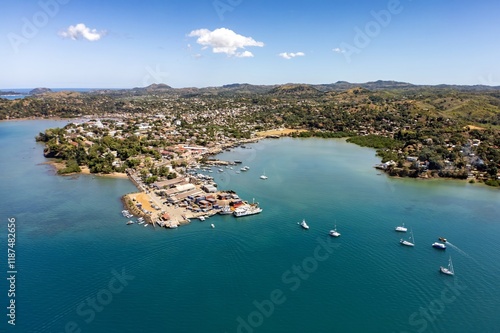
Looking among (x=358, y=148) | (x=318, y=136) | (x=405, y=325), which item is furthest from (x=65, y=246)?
(x=318, y=136)

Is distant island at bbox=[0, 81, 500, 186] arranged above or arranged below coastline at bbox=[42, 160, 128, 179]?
above

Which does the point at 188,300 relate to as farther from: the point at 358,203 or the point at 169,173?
the point at 169,173
